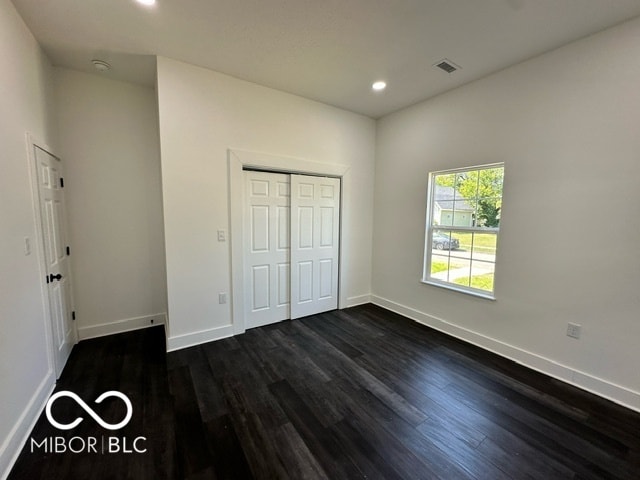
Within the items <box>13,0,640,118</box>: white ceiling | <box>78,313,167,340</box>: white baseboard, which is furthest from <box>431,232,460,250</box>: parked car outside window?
<box>78,313,167,340</box>: white baseboard

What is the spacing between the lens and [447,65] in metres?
2.65

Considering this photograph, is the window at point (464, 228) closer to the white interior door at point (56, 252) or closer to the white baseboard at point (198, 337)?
the white baseboard at point (198, 337)

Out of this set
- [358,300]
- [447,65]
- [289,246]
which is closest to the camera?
[447,65]

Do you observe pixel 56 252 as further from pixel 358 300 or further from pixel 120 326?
pixel 358 300

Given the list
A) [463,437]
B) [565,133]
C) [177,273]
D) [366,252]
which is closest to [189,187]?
[177,273]

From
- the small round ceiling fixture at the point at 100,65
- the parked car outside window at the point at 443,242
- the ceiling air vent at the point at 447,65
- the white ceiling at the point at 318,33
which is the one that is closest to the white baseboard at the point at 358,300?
the parked car outside window at the point at 443,242

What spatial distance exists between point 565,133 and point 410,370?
2.51 m

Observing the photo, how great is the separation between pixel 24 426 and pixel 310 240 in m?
2.92

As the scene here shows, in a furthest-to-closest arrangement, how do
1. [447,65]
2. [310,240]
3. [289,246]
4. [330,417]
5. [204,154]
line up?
[310,240] → [289,246] → [204,154] → [447,65] → [330,417]

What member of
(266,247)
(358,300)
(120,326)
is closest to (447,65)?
(266,247)

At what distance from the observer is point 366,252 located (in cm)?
434

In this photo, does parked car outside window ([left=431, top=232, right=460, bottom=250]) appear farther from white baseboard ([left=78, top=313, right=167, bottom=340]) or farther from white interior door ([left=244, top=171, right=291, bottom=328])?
white baseboard ([left=78, top=313, right=167, bottom=340])

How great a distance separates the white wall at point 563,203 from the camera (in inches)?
82.6

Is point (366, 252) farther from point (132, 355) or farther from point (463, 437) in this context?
point (132, 355)
